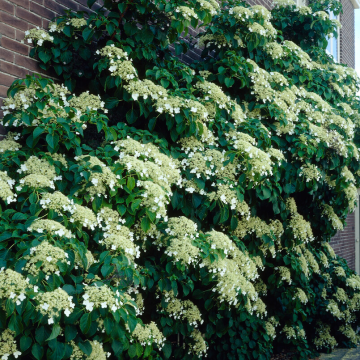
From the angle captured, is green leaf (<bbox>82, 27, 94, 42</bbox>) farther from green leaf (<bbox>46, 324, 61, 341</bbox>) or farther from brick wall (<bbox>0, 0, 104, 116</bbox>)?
green leaf (<bbox>46, 324, 61, 341</bbox>)

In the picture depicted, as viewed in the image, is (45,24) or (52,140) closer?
(52,140)

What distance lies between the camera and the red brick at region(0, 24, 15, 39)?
10.6 feet

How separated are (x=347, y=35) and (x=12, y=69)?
425 inches

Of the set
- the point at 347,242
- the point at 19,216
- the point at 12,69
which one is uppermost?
the point at 12,69

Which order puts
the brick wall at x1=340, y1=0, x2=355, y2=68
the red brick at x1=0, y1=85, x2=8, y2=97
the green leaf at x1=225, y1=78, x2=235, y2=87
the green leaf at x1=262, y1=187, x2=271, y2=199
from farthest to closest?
the brick wall at x1=340, y1=0, x2=355, y2=68 < the green leaf at x1=225, y1=78, x2=235, y2=87 < the green leaf at x1=262, y1=187, x2=271, y2=199 < the red brick at x1=0, y1=85, x2=8, y2=97

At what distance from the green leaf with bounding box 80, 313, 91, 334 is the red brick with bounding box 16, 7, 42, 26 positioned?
240cm

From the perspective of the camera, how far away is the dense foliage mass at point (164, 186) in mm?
2283

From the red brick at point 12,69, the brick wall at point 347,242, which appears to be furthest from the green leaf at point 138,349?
the brick wall at point 347,242

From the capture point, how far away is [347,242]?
10453mm

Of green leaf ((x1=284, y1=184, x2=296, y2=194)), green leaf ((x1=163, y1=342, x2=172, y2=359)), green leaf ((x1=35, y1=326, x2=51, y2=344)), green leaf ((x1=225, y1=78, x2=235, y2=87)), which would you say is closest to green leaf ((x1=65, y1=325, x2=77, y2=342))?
green leaf ((x1=35, y1=326, x2=51, y2=344))

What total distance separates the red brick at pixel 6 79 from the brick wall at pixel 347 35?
9.67 metres

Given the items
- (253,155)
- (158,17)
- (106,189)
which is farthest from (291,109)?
(106,189)

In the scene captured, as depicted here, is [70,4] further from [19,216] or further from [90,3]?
[19,216]

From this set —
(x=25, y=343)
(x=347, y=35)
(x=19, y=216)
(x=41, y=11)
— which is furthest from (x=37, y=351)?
(x=347, y=35)
